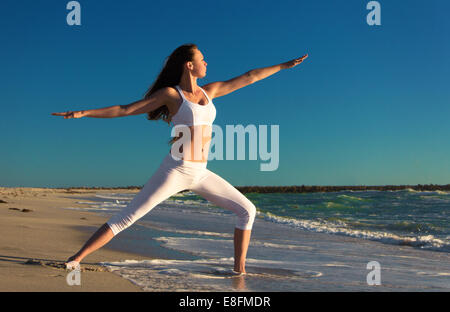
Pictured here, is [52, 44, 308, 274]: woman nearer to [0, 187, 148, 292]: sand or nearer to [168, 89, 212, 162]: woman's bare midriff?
[168, 89, 212, 162]: woman's bare midriff

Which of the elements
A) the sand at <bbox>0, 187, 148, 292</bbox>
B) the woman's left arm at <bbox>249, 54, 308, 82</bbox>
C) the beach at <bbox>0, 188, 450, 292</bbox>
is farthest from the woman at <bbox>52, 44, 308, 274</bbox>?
the woman's left arm at <bbox>249, 54, 308, 82</bbox>

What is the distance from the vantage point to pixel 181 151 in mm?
4121

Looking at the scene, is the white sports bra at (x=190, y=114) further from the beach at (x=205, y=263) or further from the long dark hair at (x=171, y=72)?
the beach at (x=205, y=263)

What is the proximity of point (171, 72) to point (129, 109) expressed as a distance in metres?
0.63

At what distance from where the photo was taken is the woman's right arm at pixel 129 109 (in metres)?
3.66

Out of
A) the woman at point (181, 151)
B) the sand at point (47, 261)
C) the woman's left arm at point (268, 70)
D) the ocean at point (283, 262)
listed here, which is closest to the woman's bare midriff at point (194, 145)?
the woman at point (181, 151)

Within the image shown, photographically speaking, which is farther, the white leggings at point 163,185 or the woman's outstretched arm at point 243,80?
the woman's outstretched arm at point 243,80

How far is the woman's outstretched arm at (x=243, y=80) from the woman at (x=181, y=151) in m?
0.04

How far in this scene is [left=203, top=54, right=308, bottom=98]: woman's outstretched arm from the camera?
14.9 feet

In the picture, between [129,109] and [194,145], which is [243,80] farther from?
[129,109]

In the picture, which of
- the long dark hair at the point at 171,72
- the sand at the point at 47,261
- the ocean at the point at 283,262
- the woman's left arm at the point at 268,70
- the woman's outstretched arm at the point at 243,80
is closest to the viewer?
the sand at the point at 47,261

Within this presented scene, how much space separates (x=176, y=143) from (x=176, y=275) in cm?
119

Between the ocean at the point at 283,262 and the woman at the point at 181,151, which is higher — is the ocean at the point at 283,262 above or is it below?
below

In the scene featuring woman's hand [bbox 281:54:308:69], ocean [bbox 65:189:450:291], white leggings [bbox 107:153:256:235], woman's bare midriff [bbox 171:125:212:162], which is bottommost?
ocean [bbox 65:189:450:291]
